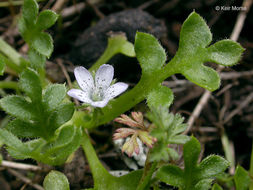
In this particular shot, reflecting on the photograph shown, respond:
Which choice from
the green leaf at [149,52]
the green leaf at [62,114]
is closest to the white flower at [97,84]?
the green leaf at [62,114]

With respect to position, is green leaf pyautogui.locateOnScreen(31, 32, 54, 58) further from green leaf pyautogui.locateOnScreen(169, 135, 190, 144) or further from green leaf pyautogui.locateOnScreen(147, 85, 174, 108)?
green leaf pyautogui.locateOnScreen(169, 135, 190, 144)

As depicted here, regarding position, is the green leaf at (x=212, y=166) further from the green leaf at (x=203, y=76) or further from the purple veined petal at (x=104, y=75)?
the purple veined petal at (x=104, y=75)

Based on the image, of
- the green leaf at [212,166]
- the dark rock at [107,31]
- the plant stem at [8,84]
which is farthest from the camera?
the dark rock at [107,31]

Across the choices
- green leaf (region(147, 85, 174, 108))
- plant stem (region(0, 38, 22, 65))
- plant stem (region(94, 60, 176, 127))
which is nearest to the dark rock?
plant stem (region(0, 38, 22, 65))

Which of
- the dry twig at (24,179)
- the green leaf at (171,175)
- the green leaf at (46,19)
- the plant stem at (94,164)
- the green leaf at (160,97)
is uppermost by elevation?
the green leaf at (46,19)

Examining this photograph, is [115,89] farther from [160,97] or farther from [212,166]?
[212,166]

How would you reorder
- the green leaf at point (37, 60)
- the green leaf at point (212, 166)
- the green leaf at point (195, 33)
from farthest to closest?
the green leaf at point (37, 60) < the green leaf at point (195, 33) < the green leaf at point (212, 166)

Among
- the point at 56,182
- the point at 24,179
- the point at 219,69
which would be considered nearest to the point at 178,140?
the point at 56,182
